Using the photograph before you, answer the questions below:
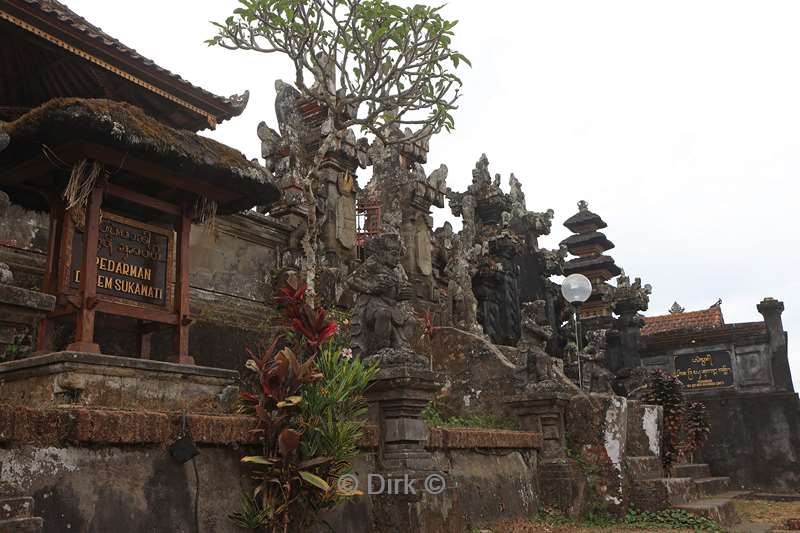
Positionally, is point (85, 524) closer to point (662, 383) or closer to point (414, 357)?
point (414, 357)

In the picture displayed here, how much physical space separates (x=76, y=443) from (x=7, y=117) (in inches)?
272

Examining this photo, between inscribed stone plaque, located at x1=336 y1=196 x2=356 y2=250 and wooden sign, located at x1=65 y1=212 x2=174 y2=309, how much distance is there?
6.69 metres

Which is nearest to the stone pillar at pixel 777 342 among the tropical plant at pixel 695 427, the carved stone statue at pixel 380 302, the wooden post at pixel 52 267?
the tropical plant at pixel 695 427

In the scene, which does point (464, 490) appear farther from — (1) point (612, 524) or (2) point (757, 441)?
(2) point (757, 441)

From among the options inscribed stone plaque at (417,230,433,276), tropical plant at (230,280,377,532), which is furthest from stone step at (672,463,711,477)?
tropical plant at (230,280,377,532)

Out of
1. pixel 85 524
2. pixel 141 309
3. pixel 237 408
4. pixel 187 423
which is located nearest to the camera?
pixel 85 524

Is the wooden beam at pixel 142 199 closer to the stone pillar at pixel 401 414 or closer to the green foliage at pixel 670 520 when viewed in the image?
the stone pillar at pixel 401 414

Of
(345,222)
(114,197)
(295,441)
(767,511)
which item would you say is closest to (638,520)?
(767,511)

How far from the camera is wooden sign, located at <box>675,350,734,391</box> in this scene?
19.4m

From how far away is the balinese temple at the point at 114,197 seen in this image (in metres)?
6.58

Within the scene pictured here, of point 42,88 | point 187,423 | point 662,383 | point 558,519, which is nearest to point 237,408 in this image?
point 187,423

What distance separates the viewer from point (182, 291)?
7602 mm

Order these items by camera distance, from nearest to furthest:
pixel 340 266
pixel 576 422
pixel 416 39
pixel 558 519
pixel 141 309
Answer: pixel 141 309 → pixel 558 519 → pixel 576 422 → pixel 416 39 → pixel 340 266

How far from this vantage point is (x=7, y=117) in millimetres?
9805
